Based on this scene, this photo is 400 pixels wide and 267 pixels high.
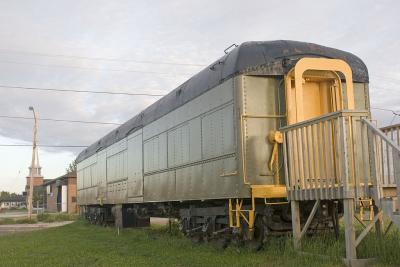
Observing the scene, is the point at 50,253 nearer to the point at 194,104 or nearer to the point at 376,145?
the point at 194,104

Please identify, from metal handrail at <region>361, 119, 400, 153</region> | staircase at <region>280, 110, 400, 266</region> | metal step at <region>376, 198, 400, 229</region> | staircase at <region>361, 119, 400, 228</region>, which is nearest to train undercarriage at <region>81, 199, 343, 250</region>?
staircase at <region>280, 110, 400, 266</region>

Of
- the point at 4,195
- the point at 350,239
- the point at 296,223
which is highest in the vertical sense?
the point at 4,195

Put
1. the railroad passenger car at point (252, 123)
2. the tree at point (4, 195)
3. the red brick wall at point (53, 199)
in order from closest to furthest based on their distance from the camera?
the railroad passenger car at point (252, 123)
the red brick wall at point (53, 199)
the tree at point (4, 195)

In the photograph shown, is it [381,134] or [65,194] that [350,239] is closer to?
[381,134]

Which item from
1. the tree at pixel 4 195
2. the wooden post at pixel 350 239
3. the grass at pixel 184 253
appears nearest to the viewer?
the wooden post at pixel 350 239

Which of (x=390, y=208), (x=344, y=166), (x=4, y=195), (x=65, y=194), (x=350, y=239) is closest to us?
(x=390, y=208)

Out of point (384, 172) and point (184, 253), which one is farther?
point (184, 253)

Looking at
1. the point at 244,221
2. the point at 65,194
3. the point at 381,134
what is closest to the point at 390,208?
the point at 381,134

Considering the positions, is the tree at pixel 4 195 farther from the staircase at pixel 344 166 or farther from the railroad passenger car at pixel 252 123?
the staircase at pixel 344 166

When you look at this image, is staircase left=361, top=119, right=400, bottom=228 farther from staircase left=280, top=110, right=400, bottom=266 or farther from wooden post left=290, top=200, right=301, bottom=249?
wooden post left=290, top=200, right=301, bottom=249

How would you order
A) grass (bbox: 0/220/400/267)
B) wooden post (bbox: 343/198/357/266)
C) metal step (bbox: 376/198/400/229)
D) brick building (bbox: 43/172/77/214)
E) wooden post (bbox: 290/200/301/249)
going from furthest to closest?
brick building (bbox: 43/172/77/214) → wooden post (bbox: 290/200/301/249) → grass (bbox: 0/220/400/267) → wooden post (bbox: 343/198/357/266) → metal step (bbox: 376/198/400/229)

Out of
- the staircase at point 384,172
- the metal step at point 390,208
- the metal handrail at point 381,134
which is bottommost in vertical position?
the metal step at point 390,208

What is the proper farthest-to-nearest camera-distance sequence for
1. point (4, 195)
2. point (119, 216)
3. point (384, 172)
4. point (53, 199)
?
1. point (4, 195)
2. point (53, 199)
3. point (119, 216)
4. point (384, 172)

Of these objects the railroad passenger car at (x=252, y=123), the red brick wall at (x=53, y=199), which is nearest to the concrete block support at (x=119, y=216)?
the railroad passenger car at (x=252, y=123)
